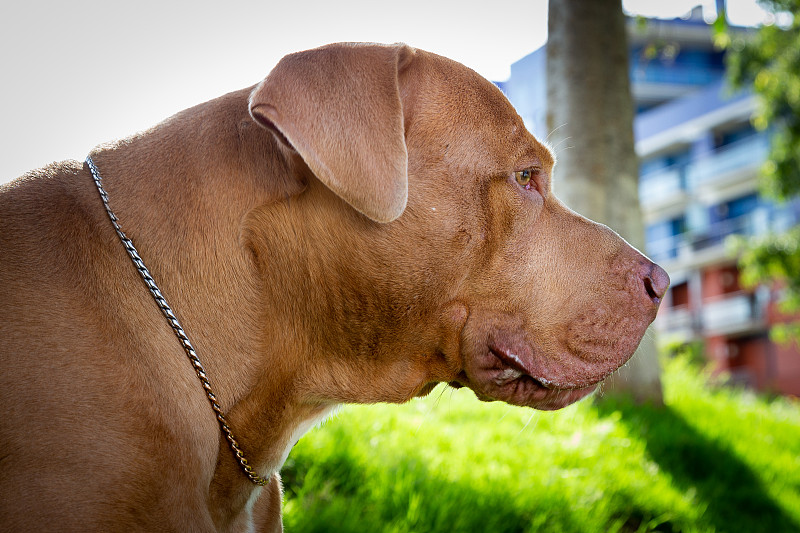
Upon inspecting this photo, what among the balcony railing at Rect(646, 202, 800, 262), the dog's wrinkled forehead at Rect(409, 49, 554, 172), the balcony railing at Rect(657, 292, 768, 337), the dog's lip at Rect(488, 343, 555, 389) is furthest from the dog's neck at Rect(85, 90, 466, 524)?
the balcony railing at Rect(657, 292, 768, 337)

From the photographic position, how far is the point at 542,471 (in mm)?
4230

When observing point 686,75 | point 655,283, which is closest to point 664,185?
point 686,75

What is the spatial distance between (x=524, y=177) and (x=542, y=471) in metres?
2.38

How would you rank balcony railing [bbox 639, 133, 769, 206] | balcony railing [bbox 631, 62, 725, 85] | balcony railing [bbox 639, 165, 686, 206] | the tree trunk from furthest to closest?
balcony railing [bbox 631, 62, 725, 85]
balcony railing [bbox 639, 165, 686, 206]
balcony railing [bbox 639, 133, 769, 206]
the tree trunk

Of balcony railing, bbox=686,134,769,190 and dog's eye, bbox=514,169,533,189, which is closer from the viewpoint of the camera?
dog's eye, bbox=514,169,533,189

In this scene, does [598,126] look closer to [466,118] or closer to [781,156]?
[466,118]

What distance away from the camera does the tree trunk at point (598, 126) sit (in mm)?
6074

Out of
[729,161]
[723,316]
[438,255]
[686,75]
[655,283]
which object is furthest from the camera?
[686,75]

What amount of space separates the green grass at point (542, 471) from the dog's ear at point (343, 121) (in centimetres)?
113

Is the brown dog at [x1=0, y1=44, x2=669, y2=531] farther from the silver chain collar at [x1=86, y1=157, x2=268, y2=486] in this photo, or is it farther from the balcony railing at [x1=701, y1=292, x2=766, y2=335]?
the balcony railing at [x1=701, y1=292, x2=766, y2=335]

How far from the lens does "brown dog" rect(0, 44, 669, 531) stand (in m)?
1.86

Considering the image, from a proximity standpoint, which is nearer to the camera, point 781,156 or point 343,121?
point 343,121

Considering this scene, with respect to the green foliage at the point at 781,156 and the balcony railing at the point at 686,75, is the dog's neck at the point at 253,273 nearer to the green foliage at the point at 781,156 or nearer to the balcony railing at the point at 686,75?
the green foliage at the point at 781,156

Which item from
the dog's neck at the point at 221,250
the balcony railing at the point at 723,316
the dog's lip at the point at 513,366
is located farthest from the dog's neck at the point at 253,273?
the balcony railing at the point at 723,316
